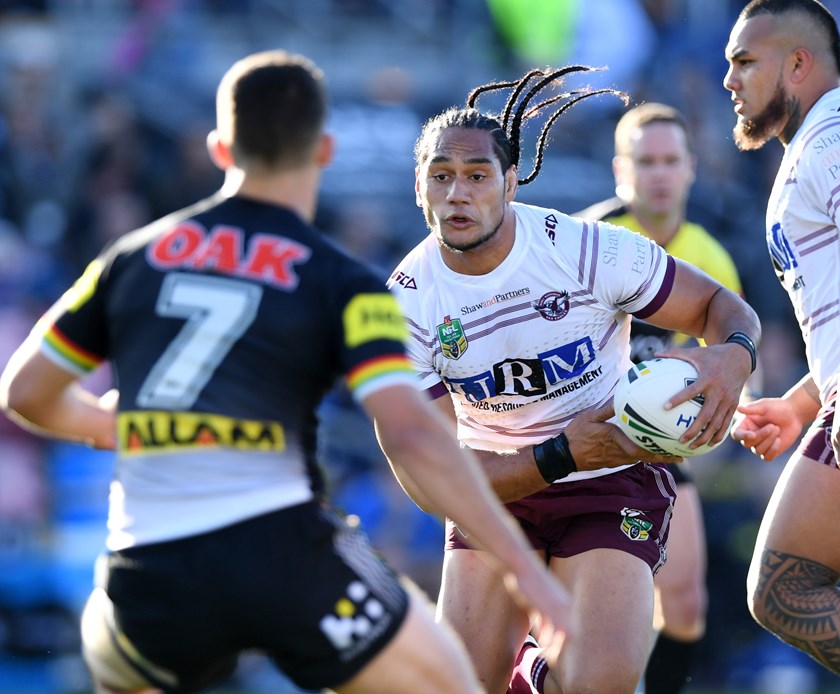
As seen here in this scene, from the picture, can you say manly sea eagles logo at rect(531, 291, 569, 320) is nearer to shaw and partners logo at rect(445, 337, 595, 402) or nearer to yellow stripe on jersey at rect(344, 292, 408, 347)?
shaw and partners logo at rect(445, 337, 595, 402)

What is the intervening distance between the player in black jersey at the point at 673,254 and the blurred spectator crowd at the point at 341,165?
11.5ft

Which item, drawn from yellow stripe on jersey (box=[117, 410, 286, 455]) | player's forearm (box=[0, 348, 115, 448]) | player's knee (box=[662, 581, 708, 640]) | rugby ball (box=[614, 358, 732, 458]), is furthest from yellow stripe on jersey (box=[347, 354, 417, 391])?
player's knee (box=[662, 581, 708, 640])

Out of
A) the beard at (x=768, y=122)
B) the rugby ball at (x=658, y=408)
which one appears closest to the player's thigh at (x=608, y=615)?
the rugby ball at (x=658, y=408)

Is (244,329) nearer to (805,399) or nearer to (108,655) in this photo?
(108,655)

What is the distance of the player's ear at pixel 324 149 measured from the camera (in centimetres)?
393

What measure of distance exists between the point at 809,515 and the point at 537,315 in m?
1.29

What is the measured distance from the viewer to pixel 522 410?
221 inches

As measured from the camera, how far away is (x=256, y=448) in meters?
3.72

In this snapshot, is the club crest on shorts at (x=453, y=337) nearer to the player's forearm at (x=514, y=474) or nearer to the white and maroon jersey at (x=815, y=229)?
the player's forearm at (x=514, y=474)

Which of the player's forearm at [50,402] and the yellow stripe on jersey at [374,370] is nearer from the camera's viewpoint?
the yellow stripe on jersey at [374,370]

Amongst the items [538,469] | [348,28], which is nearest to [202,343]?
[538,469]

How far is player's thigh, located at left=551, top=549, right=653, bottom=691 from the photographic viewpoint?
5.16 m

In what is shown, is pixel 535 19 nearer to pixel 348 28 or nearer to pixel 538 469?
pixel 348 28

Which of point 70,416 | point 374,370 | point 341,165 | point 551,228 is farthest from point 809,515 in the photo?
point 341,165
